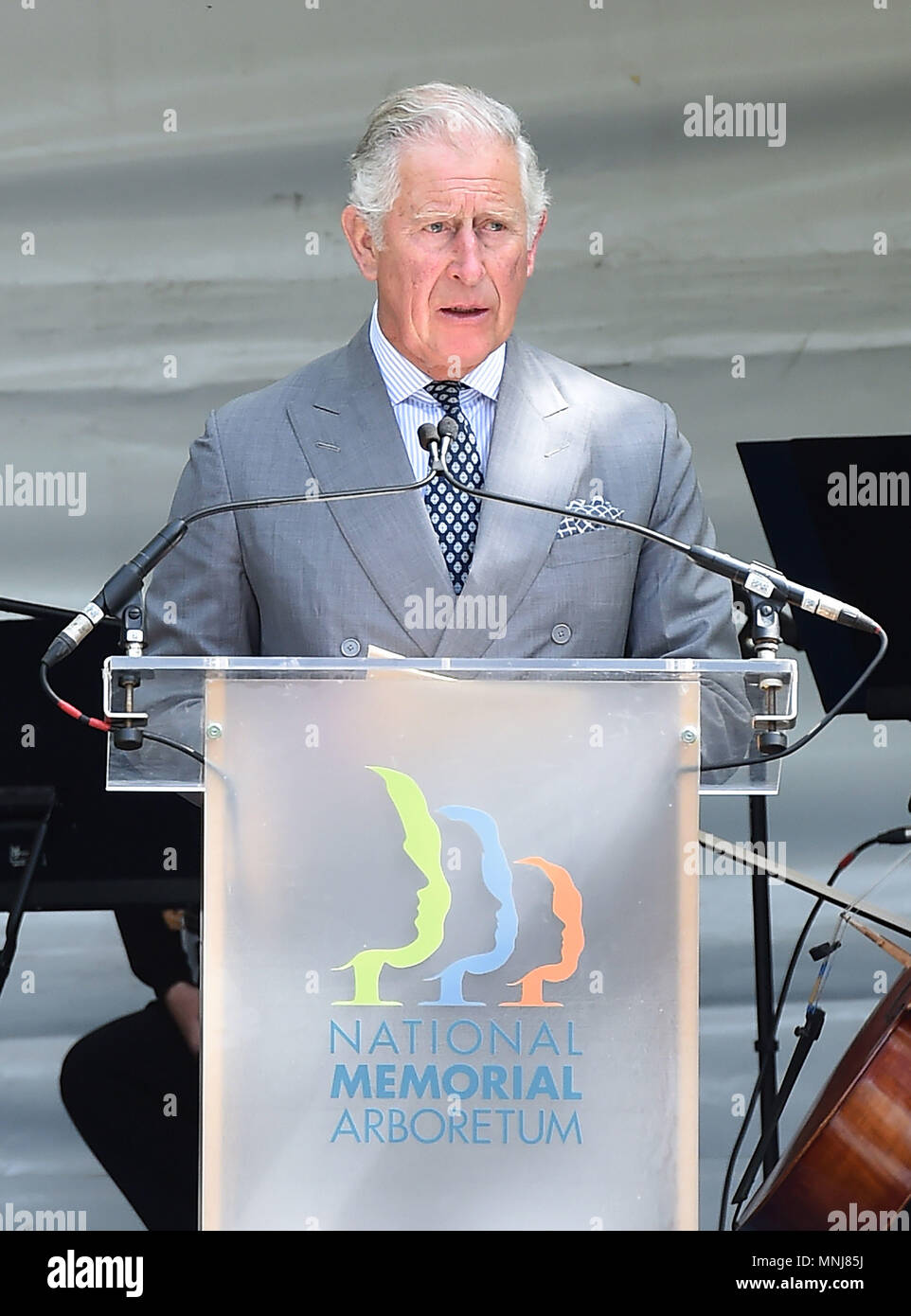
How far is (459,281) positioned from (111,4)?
1644 mm

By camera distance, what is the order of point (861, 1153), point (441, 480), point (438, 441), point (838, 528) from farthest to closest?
point (838, 528) → point (441, 480) → point (861, 1153) → point (438, 441)

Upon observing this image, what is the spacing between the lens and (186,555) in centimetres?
297

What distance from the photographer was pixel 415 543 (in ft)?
9.48

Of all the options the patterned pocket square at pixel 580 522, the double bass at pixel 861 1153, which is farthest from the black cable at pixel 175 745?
the double bass at pixel 861 1153

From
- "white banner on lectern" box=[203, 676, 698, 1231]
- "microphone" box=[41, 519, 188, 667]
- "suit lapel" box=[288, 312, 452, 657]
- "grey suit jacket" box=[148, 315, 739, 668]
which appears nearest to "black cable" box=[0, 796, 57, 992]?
"grey suit jacket" box=[148, 315, 739, 668]

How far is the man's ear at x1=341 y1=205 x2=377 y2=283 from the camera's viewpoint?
3.07m

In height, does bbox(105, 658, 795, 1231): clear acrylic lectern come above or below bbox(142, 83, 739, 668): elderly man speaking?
below

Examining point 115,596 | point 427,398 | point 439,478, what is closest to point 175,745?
point 115,596

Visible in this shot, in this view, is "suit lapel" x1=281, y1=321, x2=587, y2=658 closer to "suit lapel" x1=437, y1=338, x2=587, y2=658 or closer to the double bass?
"suit lapel" x1=437, y1=338, x2=587, y2=658

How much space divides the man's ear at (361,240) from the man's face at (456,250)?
4cm

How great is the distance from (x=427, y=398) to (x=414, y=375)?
0.14ft

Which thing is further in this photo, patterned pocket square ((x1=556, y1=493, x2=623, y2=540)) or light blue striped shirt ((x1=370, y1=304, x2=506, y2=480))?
light blue striped shirt ((x1=370, y1=304, x2=506, y2=480))

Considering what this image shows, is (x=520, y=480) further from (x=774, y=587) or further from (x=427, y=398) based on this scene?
(x=774, y=587)

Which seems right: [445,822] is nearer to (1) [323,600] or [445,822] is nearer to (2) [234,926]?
(2) [234,926]
